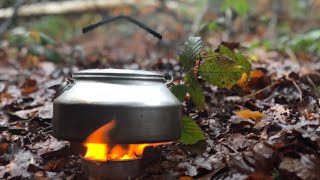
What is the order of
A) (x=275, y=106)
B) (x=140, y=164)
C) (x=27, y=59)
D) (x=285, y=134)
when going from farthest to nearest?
(x=27, y=59), (x=275, y=106), (x=285, y=134), (x=140, y=164)

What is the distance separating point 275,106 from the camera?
2902mm

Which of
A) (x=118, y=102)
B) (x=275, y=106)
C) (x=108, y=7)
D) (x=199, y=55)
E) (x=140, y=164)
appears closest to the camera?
(x=118, y=102)

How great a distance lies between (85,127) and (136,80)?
1.03 ft

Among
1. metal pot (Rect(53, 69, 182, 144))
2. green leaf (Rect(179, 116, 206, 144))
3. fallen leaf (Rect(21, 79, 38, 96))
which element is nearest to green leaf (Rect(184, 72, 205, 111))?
green leaf (Rect(179, 116, 206, 144))

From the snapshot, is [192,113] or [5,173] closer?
[5,173]

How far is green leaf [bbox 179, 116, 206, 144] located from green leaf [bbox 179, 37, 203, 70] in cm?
34

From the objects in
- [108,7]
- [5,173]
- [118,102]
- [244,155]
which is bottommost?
[5,173]

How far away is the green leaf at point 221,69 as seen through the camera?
2527mm

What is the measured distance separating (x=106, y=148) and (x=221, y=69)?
33.7 inches

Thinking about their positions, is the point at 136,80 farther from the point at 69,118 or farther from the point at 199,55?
the point at 199,55

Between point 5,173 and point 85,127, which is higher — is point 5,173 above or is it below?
below

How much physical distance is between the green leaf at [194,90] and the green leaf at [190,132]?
0.20 metres

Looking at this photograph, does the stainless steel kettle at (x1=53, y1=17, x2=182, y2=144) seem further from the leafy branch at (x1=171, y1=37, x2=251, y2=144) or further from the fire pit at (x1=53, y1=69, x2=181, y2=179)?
the leafy branch at (x1=171, y1=37, x2=251, y2=144)

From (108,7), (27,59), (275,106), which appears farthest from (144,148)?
(108,7)
